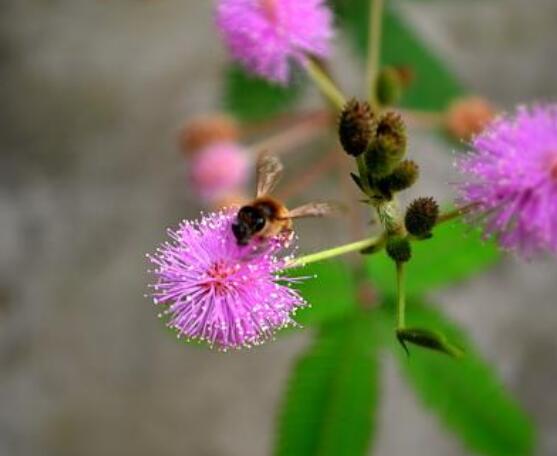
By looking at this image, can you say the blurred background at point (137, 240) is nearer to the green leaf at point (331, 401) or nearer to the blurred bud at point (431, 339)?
the green leaf at point (331, 401)

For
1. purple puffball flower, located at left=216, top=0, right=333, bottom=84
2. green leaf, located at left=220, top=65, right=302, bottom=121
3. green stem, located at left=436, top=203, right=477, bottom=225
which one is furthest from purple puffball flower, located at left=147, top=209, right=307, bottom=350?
green leaf, located at left=220, top=65, right=302, bottom=121

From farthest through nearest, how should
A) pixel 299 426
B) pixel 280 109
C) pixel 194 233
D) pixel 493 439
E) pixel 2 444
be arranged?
1. pixel 2 444
2. pixel 280 109
3. pixel 493 439
4. pixel 299 426
5. pixel 194 233

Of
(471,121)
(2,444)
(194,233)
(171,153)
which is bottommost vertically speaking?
(194,233)

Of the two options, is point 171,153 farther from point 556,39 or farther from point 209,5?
point 556,39

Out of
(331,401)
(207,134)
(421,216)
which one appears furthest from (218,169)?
(421,216)

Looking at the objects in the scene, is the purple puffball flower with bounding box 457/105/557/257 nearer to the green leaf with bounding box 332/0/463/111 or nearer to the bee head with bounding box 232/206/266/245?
the bee head with bounding box 232/206/266/245

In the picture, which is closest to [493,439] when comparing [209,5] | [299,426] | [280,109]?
[299,426]
